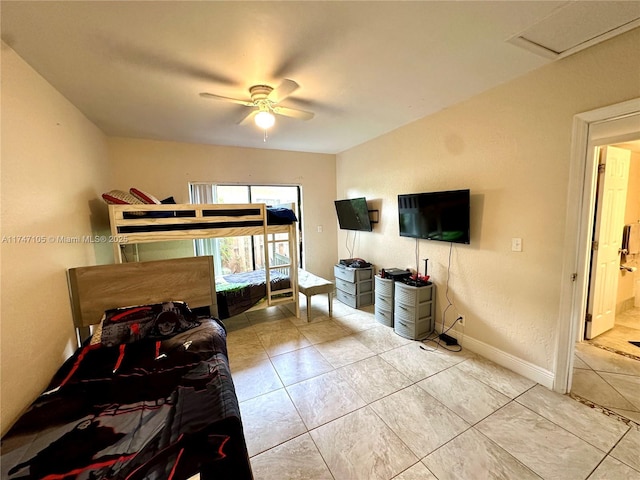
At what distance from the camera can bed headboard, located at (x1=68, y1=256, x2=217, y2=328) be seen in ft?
6.95

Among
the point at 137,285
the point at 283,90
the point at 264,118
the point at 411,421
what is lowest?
the point at 411,421

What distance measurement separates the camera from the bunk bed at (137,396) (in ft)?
3.27

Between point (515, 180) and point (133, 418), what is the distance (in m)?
3.14

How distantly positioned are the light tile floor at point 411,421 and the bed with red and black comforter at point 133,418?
23.2 inches

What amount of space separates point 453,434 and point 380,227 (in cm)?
264

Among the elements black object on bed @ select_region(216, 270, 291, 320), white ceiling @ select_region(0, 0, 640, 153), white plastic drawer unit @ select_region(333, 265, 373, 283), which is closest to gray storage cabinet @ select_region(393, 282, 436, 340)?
white plastic drawer unit @ select_region(333, 265, 373, 283)

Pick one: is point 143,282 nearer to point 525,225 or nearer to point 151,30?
point 151,30

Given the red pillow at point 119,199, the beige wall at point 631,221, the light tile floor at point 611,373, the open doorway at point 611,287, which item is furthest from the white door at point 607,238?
the red pillow at point 119,199

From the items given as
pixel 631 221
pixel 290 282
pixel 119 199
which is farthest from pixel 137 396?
pixel 631 221

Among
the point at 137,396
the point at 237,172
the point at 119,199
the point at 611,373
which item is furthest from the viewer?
the point at 237,172

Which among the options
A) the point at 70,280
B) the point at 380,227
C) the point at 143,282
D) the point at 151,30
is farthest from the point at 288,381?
the point at 151,30

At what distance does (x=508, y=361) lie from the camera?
7.88ft

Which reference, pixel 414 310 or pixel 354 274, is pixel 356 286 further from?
pixel 414 310

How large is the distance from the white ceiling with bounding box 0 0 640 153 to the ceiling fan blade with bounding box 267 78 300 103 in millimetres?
113
